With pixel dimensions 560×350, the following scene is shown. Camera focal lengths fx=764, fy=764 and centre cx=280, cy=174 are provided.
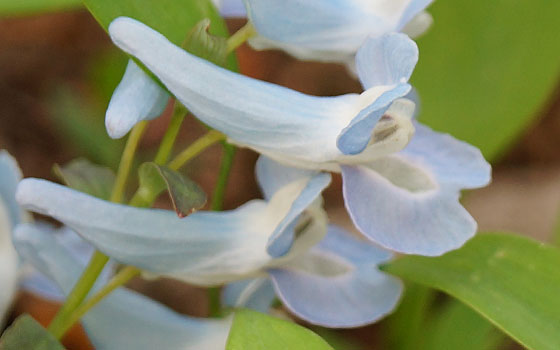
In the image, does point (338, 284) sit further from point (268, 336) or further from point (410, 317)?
point (410, 317)

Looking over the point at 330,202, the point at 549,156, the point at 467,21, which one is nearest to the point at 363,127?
the point at 467,21

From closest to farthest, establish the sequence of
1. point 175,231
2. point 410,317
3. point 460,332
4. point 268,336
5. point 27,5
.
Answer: point 268,336
point 175,231
point 27,5
point 460,332
point 410,317

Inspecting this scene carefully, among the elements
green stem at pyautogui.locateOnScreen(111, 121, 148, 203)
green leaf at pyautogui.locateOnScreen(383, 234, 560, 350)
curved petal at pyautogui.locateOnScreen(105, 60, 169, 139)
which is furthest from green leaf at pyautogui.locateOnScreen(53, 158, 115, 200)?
green leaf at pyautogui.locateOnScreen(383, 234, 560, 350)

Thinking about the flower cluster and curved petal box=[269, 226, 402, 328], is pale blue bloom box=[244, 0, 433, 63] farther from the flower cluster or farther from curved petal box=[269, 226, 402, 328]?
curved petal box=[269, 226, 402, 328]

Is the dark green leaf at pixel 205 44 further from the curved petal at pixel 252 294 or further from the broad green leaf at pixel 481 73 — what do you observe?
the broad green leaf at pixel 481 73

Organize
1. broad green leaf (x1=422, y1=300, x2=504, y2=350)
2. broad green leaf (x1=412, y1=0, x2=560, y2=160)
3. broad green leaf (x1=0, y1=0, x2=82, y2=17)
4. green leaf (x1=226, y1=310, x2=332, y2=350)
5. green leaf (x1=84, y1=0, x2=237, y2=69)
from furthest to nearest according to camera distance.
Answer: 1. broad green leaf (x1=412, y1=0, x2=560, y2=160)
2. broad green leaf (x1=422, y1=300, x2=504, y2=350)
3. broad green leaf (x1=0, y1=0, x2=82, y2=17)
4. green leaf (x1=84, y1=0, x2=237, y2=69)
5. green leaf (x1=226, y1=310, x2=332, y2=350)

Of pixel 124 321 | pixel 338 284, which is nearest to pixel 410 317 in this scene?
pixel 338 284

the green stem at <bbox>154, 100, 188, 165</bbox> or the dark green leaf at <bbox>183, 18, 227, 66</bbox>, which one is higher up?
the dark green leaf at <bbox>183, 18, 227, 66</bbox>
